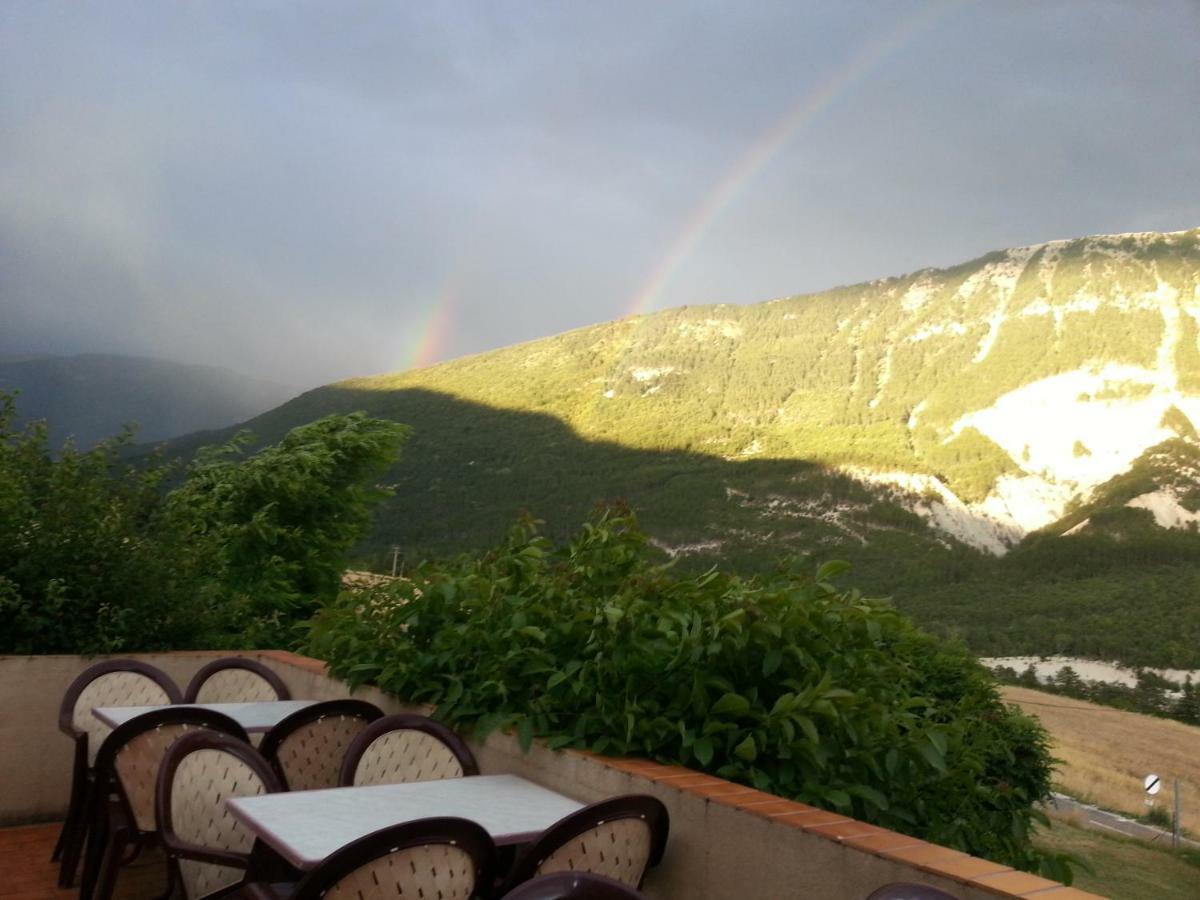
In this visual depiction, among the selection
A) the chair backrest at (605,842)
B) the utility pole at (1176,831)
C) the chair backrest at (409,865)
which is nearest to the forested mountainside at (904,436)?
the utility pole at (1176,831)

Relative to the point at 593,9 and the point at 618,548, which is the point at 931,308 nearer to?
the point at 593,9

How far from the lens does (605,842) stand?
1.80 metres

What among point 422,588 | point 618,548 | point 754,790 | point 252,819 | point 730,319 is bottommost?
point 252,819

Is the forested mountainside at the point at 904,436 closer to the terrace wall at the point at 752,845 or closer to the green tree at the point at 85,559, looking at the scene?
the green tree at the point at 85,559

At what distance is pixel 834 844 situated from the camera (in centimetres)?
169

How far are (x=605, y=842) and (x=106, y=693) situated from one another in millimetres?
2265

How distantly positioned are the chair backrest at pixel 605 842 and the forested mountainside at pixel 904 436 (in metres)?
20.3

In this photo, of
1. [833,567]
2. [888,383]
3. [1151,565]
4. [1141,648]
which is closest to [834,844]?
[833,567]

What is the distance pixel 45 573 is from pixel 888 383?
55.7m

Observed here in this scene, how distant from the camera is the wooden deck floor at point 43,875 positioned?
297 cm

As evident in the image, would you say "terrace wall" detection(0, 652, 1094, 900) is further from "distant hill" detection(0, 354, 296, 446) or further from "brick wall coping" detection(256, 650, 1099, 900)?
"distant hill" detection(0, 354, 296, 446)

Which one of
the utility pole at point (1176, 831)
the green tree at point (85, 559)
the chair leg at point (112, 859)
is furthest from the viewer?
the utility pole at point (1176, 831)

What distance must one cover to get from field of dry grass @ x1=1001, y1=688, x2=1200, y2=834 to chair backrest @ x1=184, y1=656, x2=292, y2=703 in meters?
14.7

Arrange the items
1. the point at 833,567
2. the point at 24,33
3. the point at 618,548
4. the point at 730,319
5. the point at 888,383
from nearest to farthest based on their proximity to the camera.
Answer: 1. the point at 833,567
2. the point at 618,548
3. the point at 24,33
4. the point at 888,383
5. the point at 730,319
